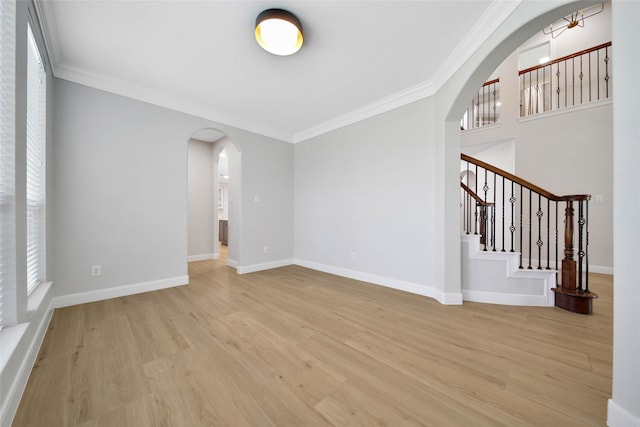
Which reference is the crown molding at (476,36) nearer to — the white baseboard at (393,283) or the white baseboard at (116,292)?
the white baseboard at (393,283)

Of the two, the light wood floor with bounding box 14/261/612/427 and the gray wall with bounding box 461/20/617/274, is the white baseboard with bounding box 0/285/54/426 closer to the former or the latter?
the light wood floor with bounding box 14/261/612/427

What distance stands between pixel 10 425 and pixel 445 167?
139 inches

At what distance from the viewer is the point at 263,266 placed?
13.7 ft

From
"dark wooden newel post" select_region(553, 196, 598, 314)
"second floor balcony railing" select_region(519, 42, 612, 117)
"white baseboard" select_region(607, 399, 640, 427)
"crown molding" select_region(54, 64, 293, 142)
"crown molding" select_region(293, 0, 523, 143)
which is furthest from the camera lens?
"second floor balcony railing" select_region(519, 42, 612, 117)

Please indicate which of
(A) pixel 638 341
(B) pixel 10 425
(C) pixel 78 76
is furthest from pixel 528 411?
(C) pixel 78 76

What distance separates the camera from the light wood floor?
3.84 ft

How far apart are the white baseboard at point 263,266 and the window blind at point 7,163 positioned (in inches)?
103

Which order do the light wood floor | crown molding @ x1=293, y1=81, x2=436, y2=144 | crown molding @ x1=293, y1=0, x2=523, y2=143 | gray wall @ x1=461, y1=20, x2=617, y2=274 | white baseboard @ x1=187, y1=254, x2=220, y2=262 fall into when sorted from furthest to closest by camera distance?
white baseboard @ x1=187, y1=254, x2=220, y2=262 → gray wall @ x1=461, y1=20, x2=617, y2=274 → crown molding @ x1=293, y1=81, x2=436, y2=144 → crown molding @ x1=293, y1=0, x2=523, y2=143 → the light wood floor

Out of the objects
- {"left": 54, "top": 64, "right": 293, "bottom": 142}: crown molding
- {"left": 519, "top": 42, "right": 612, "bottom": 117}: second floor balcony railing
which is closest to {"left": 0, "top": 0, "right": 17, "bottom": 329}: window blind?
{"left": 54, "top": 64, "right": 293, "bottom": 142}: crown molding

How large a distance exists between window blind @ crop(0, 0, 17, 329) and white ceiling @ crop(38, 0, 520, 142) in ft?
2.51

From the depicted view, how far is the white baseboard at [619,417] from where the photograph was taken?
100cm

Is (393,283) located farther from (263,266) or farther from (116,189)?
(116,189)

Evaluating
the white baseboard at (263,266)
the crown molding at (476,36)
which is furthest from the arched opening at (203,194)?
the crown molding at (476,36)

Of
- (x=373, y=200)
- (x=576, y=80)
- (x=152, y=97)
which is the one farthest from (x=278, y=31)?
(x=576, y=80)
